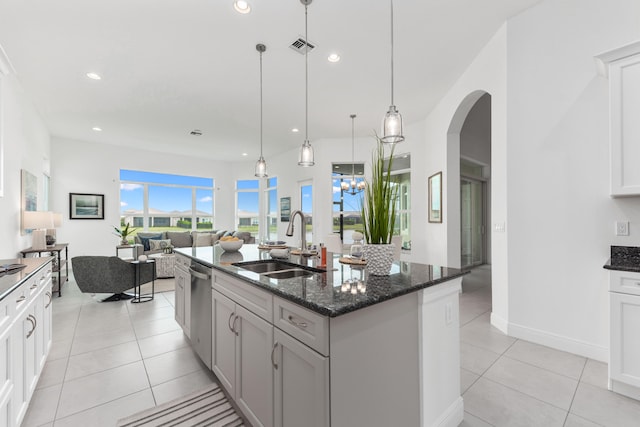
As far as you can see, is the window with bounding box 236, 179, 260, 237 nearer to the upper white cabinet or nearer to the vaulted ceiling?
the vaulted ceiling

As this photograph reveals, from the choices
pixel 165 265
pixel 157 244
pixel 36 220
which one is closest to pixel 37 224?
pixel 36 220

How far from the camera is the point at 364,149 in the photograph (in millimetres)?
6754

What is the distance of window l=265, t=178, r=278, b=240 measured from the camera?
28.1 ft

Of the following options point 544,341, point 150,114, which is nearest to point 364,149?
point 150,114

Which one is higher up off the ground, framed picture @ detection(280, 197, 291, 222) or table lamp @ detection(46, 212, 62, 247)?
framed picture @ detection(280, 197, 291, 222)

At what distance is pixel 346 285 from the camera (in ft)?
4.69

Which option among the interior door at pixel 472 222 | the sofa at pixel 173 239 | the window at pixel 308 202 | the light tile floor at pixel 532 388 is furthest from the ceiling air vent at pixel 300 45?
the sofa at pixel 173 239

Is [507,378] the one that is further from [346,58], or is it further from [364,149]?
[364,149]

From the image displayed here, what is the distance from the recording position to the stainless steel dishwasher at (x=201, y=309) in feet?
7.08

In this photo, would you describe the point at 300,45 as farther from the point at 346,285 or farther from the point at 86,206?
the point at 86,206

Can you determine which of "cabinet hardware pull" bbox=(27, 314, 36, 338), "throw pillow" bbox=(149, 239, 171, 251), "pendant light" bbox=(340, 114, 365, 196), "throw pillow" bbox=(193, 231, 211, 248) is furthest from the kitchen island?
"throw pillow" bbox=(193, 231, 211, 248)

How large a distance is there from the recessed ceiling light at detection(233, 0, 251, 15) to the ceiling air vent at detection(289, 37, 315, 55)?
2.06ft

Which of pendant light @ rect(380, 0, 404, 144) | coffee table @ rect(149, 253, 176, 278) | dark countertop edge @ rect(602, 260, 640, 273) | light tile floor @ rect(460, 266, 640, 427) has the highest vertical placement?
pendant light @ rect(380, 0, 404, 144)

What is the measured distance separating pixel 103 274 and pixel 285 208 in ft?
14.8
